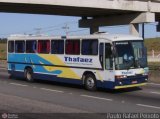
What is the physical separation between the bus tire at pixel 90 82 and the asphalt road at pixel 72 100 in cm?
25

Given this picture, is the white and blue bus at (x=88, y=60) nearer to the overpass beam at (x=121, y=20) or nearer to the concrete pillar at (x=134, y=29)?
the overpass beam at (x=121, y=20)

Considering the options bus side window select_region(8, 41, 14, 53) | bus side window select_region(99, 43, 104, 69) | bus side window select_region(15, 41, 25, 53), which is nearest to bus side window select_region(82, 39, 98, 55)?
bus side window select_region(99, 43, 104, 69)

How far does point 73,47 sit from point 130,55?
337 cm

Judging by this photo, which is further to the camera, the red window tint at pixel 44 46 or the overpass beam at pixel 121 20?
the overpass beam at pixel 121 20

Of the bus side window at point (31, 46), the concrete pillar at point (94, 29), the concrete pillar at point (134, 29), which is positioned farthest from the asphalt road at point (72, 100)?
the concrete pillar at point (94, 29)

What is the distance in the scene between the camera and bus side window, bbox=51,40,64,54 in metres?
23.4

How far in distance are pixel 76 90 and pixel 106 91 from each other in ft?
4.51

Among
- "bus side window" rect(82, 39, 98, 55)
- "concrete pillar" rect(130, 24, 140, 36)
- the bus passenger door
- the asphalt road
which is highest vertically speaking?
"concrete pillar" rect(130, 24, 140, 36)

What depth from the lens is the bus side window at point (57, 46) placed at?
76.7 feet

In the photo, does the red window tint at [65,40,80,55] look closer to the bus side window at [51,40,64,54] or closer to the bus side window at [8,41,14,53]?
the bus side window at [51,40,64,54]

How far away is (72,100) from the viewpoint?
686 inches

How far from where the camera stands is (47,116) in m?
12.1

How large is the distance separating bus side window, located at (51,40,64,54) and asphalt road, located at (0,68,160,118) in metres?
1.70

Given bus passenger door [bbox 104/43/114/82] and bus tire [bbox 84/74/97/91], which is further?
bus tire [bbox 84/74/97/91]
